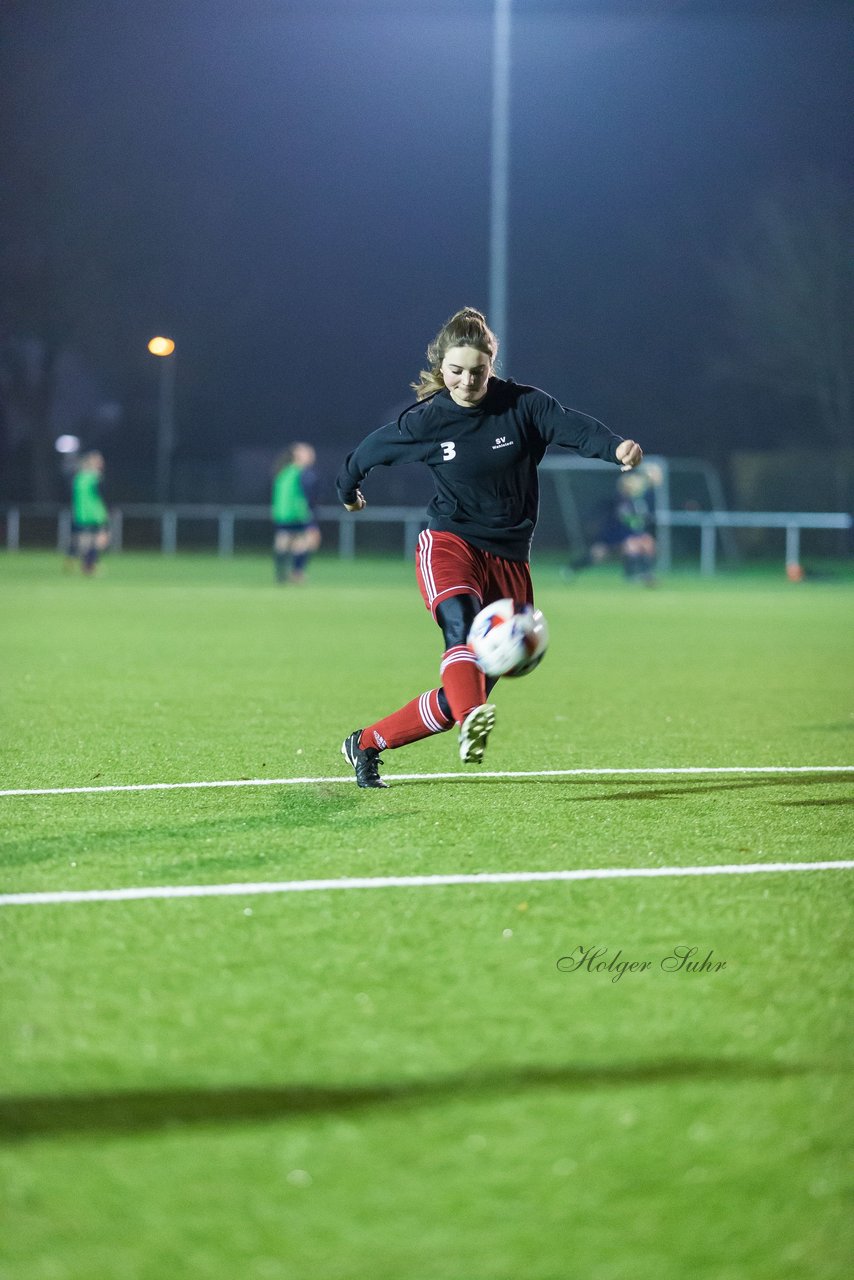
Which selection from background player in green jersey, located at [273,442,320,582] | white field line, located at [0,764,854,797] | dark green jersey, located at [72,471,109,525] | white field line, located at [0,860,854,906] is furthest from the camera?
dark green jersey, located at [72,471,109,525]

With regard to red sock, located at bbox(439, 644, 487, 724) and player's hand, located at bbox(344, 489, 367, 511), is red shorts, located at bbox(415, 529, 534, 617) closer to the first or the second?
red sock, located at bbox(439, 644, 487, 724)

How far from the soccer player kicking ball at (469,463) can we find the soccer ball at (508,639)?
0.75 ft

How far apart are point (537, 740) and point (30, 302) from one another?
145 ft

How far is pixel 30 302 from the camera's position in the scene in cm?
4975

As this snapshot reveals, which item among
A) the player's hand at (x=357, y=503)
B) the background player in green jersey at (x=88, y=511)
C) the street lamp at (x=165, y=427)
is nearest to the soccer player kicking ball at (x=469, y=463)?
the player's hand at (x=357, y=503)

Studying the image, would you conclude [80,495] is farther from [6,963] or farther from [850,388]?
[850,388]

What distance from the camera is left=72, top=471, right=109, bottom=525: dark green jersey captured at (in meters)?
27.4

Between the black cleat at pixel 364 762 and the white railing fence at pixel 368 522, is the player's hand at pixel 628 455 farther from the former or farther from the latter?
the white railing fence at pixel 368 522

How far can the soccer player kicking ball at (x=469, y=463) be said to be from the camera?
21.3 ft

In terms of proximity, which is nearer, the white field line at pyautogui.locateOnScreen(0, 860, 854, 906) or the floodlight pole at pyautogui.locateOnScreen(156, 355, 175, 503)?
the white field line at pyautogui.locateOnScreen(0, 860, 854, 906)

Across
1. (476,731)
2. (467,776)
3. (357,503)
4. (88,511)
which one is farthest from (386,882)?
(88,511)

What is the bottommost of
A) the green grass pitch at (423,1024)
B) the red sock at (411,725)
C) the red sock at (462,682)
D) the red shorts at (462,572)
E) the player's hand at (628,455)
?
the green grass pitch at (423,1024)

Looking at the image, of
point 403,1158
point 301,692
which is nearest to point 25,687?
point 301,692

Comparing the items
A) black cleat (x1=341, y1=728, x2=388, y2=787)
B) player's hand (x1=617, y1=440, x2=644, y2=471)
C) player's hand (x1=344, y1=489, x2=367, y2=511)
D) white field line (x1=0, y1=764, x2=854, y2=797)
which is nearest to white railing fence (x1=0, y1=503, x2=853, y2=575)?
white field line (x1=0, y1=764, x2=854, y2=797)
